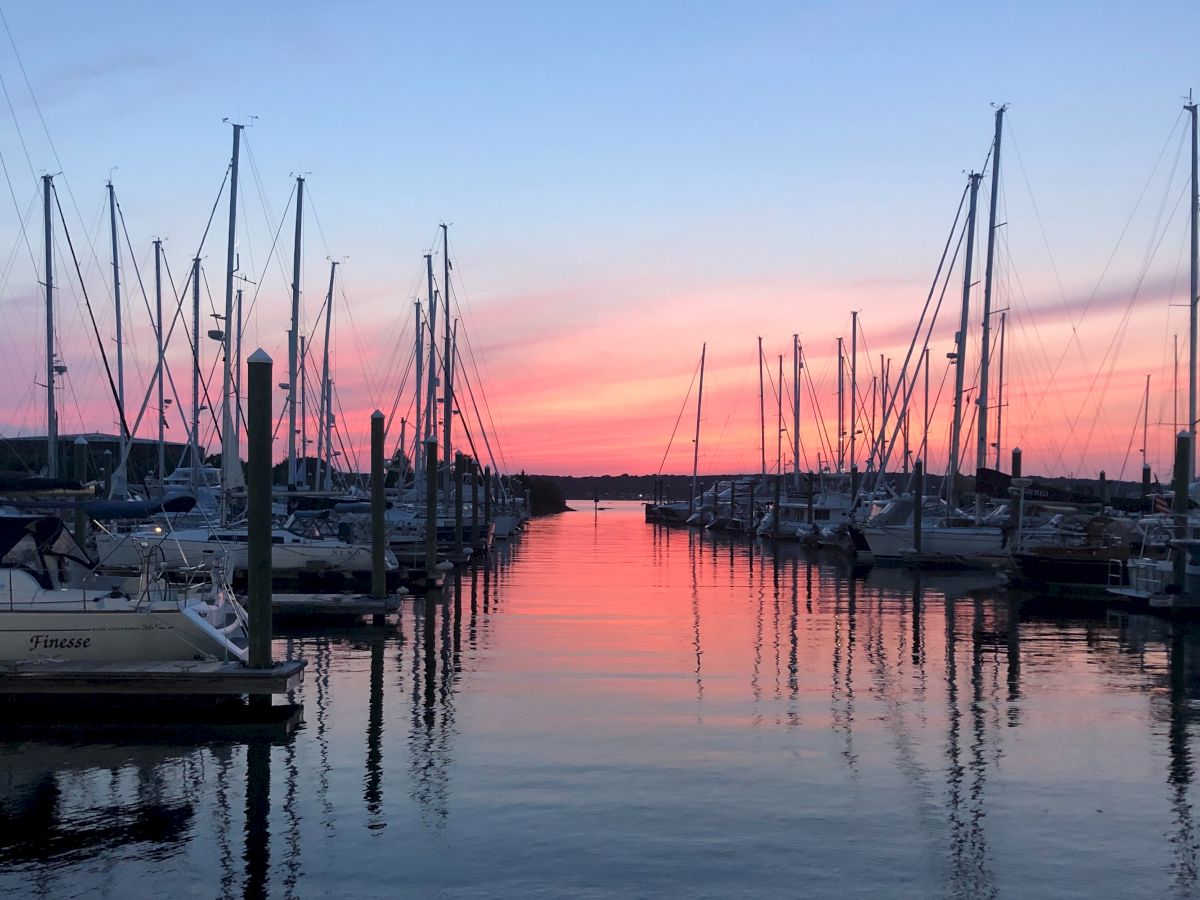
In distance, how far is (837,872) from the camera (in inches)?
417

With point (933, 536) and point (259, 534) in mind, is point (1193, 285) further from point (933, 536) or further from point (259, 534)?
point (259, 534)

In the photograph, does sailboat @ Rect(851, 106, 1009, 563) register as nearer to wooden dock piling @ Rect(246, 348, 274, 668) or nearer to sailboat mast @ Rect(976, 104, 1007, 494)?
sailboat mast @ Rect(976, 104, 1007, 494)

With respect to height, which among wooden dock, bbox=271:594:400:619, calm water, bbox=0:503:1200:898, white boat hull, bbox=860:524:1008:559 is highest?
white boat hull, bbox=860:524:1008:559

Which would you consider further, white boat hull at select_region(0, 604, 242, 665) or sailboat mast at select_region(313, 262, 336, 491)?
sailboat mast at select_region(313, 262, 336, 491)

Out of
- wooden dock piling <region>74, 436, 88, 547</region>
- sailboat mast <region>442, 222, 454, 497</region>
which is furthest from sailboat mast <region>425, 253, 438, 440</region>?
wooden dock piling <region>74, 436, 88, 547</region>

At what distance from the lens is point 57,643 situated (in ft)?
55.3

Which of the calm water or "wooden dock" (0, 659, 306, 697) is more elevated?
"wooden dock" (0, 659, 306, 697)

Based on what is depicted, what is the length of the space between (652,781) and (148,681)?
22.1ft

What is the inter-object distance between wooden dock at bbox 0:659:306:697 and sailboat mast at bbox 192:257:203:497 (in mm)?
23180

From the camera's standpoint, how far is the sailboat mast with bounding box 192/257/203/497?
4225 centimetres

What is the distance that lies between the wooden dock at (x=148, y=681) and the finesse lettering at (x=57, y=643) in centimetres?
68

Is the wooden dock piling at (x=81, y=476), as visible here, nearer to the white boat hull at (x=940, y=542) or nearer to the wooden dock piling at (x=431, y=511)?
the wooden dock piling at (x=431, y=511)

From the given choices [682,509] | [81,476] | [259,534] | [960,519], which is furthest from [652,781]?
[682,509]

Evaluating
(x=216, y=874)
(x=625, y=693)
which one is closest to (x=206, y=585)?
(x=625, y=693)
